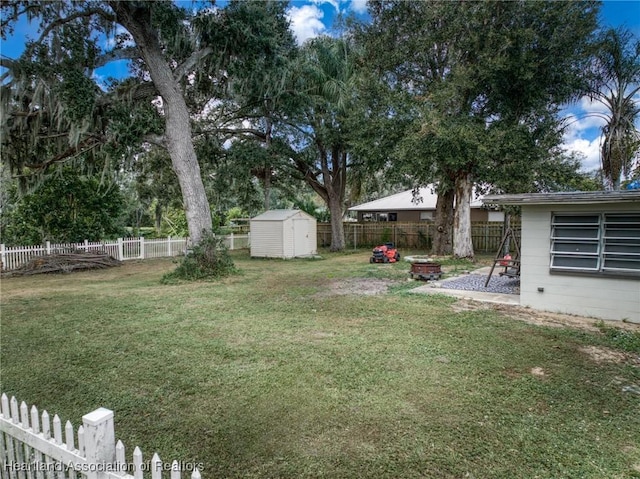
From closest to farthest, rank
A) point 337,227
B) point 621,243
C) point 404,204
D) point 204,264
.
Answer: point 621,243, point 204,264, point 337,227, point 404,204

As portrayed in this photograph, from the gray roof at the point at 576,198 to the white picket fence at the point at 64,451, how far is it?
5970 mm

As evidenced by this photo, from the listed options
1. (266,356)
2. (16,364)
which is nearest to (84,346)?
(16,364)

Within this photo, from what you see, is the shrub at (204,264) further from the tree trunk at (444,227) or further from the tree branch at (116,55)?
the tree trunk at (444,227)

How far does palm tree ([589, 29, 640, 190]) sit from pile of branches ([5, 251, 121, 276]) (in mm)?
15407

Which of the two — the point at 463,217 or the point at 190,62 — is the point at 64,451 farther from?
the point at 463,217

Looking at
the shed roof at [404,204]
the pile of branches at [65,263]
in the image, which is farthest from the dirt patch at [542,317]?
the shed roof at [404,204]

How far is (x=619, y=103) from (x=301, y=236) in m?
11.2

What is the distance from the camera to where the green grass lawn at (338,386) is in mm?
2418

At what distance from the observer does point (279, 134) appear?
16.2 meters

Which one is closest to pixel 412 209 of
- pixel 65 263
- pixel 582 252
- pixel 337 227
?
pixel 337 227

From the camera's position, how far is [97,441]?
1599mm

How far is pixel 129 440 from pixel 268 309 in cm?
381

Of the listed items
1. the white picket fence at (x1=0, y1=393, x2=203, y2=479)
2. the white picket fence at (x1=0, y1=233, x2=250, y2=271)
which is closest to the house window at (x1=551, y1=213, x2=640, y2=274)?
the white picket fence at (x1=0, y1=393, x2=203, y2=479)

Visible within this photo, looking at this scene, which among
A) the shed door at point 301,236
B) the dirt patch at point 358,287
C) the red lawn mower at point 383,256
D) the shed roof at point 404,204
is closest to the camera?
the dirt patch at point 358,287
